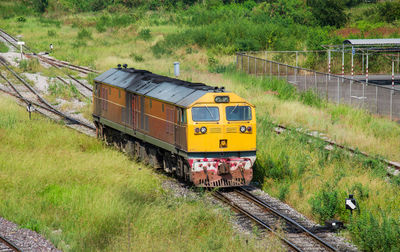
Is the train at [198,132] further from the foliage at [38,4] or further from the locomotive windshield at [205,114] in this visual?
the foliage at [38,4]

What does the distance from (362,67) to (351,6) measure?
38.7 m

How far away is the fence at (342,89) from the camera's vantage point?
95.8 ft

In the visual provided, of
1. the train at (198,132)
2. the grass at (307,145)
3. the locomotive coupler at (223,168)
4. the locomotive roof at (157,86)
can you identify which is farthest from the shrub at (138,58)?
the locomotive coupler at (223,168)

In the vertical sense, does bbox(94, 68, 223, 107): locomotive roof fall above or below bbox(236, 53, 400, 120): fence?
above

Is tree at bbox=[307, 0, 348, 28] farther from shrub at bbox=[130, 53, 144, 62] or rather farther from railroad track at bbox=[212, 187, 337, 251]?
railroad track at bbox=[212, 187, 337, 251]

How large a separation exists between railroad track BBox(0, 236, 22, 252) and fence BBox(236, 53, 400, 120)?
19.0 meters

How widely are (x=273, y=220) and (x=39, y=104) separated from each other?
1973 centimetres

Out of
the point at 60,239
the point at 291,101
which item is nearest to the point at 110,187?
the point at 60,239

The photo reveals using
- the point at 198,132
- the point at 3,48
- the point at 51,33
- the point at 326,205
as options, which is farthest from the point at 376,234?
the point at 51,33

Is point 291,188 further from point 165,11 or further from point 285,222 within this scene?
point 165,11

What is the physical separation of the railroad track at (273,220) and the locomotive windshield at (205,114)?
6.65 feet

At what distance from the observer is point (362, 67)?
4584 cm

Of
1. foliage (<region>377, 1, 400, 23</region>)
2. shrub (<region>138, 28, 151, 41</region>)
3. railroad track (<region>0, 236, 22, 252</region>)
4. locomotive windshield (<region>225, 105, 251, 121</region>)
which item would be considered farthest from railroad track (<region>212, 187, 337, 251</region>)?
foliage (<region>377, 1, 400, 23</region>)

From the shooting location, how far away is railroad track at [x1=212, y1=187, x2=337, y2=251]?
510 inches
